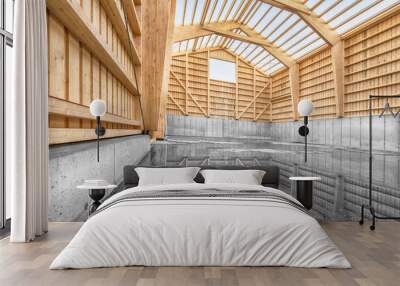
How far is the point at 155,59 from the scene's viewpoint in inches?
190

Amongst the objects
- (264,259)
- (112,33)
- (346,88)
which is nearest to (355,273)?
(264,259)

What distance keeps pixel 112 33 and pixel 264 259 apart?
12.0 feet

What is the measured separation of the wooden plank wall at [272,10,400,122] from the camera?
5.39 meters

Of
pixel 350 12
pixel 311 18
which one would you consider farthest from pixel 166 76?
pixel 350 12

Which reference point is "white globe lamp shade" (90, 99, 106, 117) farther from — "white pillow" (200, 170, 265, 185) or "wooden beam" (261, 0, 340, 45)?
"wooden beam" (261, 0, 340, 45)

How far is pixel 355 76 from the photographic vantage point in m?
6.11

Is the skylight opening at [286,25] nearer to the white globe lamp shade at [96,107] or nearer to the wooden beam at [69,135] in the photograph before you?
the white globe lamp shade at [96,107]

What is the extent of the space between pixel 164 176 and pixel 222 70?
2761 mm

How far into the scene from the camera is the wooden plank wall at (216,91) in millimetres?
5301

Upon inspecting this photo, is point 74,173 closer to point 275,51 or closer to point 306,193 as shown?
point 306,193

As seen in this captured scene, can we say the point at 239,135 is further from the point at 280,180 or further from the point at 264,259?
the point at 264,259

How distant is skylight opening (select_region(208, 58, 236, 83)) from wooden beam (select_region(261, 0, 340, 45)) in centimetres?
153

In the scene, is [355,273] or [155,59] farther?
[155,59]

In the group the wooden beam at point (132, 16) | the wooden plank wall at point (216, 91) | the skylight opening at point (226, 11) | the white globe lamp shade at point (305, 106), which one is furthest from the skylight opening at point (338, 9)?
the wooden beam at point (132, 16)
